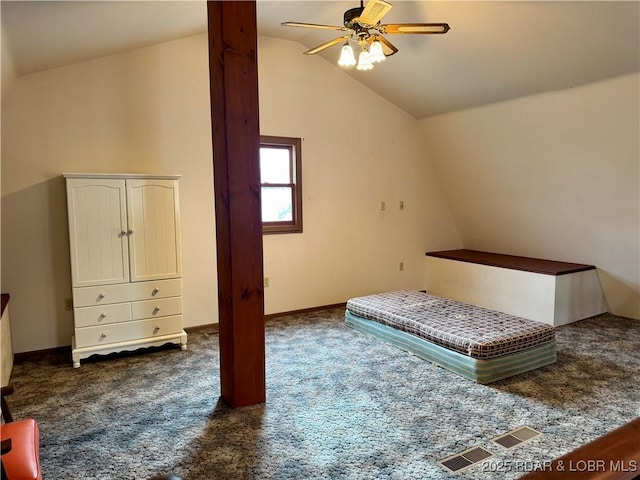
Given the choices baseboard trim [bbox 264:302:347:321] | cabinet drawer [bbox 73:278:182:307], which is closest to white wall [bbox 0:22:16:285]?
cabinet drawer [bbox 73:278:182:307]

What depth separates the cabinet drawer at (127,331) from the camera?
337 cm

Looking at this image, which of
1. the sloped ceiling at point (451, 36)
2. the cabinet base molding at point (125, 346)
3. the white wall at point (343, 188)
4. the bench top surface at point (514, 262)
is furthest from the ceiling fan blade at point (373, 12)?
the bench top surface at point (514, 262)

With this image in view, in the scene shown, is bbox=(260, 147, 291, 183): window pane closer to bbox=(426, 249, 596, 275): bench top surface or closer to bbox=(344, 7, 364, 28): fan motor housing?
bbox=(344, 7, 364, 28): fan motor housing

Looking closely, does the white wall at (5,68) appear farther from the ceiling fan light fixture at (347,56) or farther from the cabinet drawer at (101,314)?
the ceiling fan light fixture at (347,56)

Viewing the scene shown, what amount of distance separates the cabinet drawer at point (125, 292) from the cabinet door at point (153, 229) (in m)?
0.06

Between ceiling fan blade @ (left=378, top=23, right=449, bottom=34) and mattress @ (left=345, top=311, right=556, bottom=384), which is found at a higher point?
ceiling fan blade @ (left=378, top=23, right=449, bottom=34)

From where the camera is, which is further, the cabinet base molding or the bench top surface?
the bench top surface

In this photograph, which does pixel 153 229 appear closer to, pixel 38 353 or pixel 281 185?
pixel 38 353

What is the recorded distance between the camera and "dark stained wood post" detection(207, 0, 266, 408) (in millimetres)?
2455

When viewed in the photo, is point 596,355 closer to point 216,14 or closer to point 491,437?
point 491,437

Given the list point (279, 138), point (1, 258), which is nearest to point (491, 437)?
point (279, 138)

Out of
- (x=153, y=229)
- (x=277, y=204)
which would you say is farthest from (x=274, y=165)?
(x=153, y=229)

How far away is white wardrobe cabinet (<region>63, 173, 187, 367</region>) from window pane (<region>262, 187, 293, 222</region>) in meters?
1.20

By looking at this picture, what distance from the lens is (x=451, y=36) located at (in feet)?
11.6
